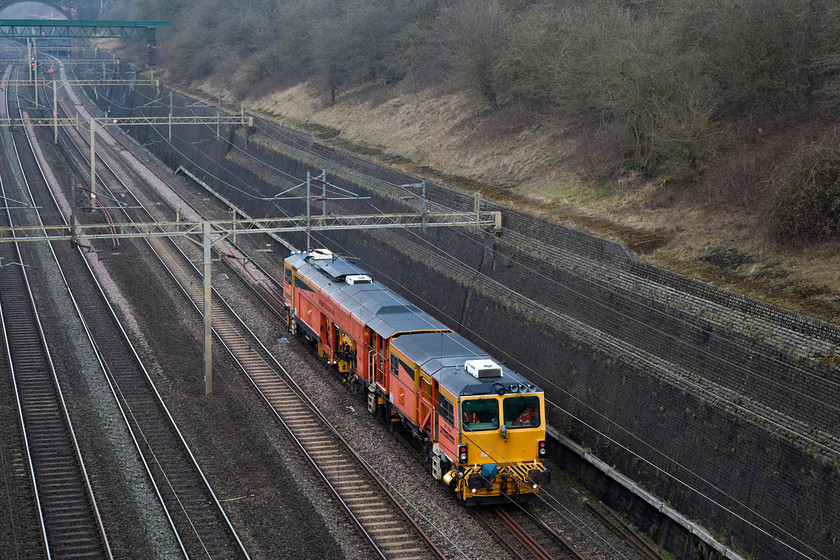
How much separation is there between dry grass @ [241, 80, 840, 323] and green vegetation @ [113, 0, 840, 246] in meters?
0.53

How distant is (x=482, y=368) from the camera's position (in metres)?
20.0

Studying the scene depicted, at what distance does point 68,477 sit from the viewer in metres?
21.1

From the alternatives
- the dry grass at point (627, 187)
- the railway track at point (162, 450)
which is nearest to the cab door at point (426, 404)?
the railway track at point (162, 450)

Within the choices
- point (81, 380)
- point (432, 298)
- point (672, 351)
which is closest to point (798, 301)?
point (672, 351)

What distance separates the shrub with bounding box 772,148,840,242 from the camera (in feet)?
70.7

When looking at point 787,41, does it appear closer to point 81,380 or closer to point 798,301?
point 798,301

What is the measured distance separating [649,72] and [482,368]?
1507 centimetres

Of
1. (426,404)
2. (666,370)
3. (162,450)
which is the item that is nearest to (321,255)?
(162,450)

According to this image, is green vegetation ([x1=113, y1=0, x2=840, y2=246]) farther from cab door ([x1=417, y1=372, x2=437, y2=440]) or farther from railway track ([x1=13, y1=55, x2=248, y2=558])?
railway track ([x1=13, y1=55, x2=248, y2=558])

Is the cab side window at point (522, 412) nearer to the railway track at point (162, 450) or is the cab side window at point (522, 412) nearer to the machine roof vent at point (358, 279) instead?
the railway track at point (162, 450)

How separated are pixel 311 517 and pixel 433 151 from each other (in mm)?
28663

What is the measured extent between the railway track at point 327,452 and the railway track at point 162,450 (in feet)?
9.04

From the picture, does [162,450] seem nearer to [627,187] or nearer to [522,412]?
[522,412]

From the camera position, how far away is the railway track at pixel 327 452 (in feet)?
61.4
